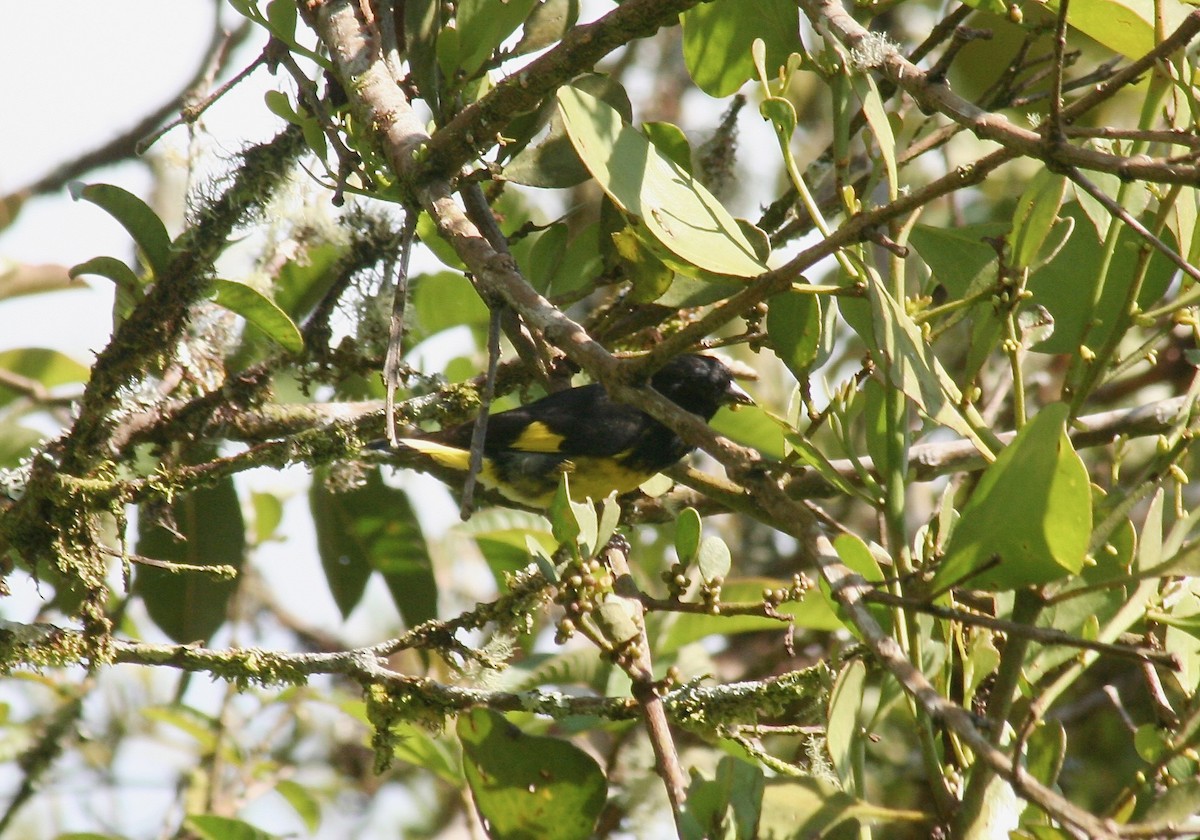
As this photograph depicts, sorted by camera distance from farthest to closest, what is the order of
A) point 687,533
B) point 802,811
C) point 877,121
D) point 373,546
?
point 373,546 < point 687,533 < point 877,121 < point 802,811

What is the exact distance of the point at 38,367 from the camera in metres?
3.24

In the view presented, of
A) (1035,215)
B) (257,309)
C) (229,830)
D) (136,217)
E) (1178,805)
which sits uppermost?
(136,217)

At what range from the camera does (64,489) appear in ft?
6.77

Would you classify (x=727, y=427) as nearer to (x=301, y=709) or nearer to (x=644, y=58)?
(x=301, y=709)

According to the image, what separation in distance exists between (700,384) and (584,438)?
0.41 m

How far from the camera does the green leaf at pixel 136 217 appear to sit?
6.87 ft

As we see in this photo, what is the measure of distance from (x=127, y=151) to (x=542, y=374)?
2.28 metres

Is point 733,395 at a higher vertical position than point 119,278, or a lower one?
higher

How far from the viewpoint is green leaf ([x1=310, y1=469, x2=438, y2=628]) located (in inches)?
114

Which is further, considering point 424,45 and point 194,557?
point 194,557

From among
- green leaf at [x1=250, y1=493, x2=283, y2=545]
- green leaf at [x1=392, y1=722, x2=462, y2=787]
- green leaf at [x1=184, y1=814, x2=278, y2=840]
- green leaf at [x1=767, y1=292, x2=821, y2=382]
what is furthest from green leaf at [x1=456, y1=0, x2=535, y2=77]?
green leaf at [x1=250, y1=493, x2=283, y2=545]

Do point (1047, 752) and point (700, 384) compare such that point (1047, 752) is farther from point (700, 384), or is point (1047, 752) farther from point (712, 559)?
point (700, 384)

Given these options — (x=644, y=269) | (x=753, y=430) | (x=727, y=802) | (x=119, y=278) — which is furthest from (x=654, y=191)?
(x=753, y=430)

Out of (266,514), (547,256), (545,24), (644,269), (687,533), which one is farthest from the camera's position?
(266,514)
